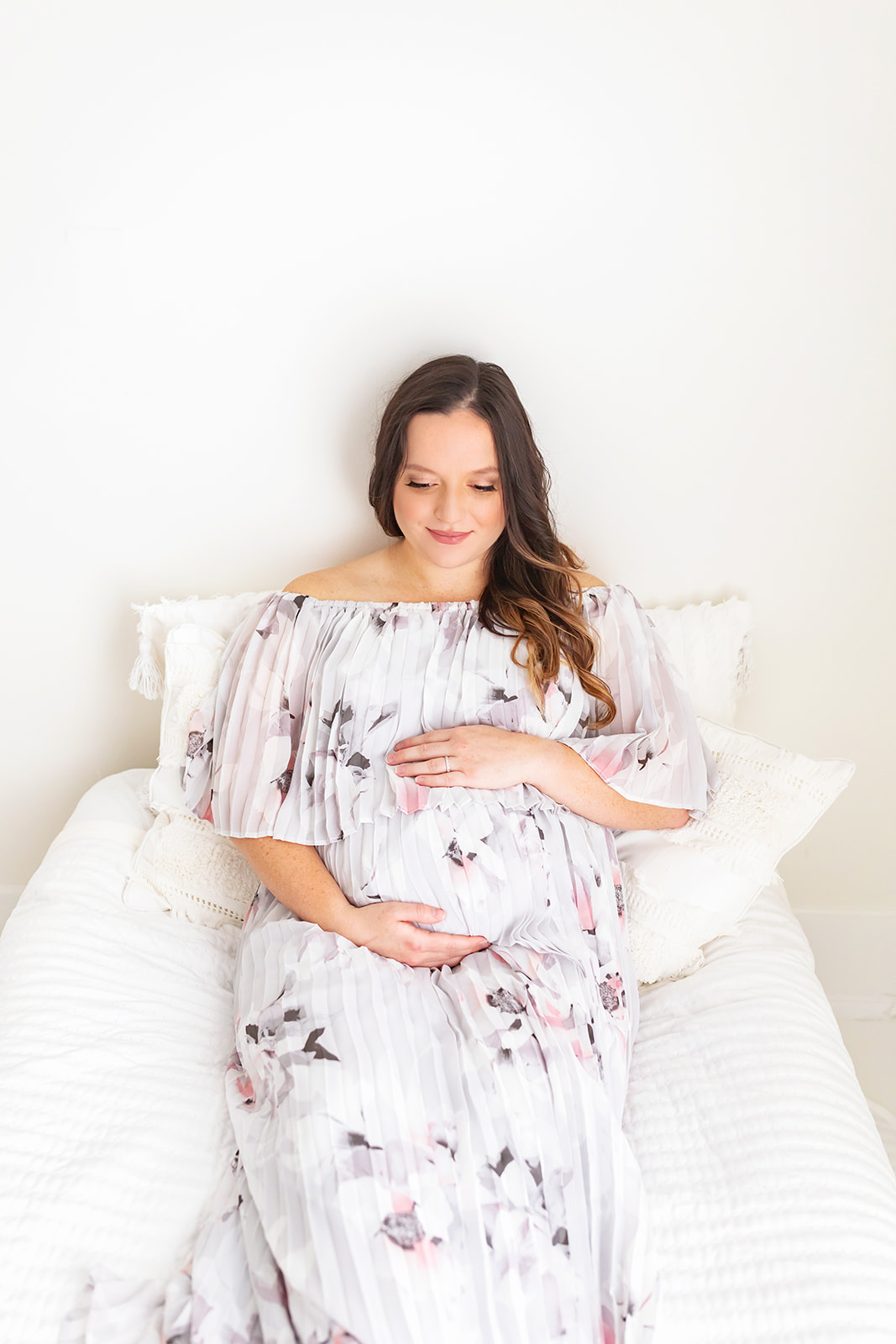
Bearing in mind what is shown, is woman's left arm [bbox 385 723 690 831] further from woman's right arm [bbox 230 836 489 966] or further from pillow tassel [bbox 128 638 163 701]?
pillow tassel [bbox 128 638 163 701]

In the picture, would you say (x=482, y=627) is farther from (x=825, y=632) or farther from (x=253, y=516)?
(x=825, y=632)

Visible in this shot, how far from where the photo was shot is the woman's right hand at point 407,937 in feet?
4.04

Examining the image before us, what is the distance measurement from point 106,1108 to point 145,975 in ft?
0.81

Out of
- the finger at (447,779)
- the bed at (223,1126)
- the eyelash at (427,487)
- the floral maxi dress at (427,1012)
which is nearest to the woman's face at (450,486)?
the eyelash at (427,487)

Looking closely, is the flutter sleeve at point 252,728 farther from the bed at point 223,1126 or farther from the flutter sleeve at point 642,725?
the flutter sleeve at point 642,725

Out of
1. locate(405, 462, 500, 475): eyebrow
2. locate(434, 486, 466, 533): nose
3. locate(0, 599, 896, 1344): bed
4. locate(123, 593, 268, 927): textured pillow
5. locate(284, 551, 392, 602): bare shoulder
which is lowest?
locate(0, 599, 896, 1344): bed

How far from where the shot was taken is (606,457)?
5.36ft

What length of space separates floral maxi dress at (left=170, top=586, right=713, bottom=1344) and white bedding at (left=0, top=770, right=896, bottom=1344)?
61 mm

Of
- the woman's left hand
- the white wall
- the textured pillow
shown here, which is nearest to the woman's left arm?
the woman's left hand

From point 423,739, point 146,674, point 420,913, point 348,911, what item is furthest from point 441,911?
point 146,674

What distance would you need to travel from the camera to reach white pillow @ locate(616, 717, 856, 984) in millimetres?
1408

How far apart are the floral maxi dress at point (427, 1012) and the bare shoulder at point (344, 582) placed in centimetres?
3

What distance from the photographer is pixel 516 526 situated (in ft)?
4.75

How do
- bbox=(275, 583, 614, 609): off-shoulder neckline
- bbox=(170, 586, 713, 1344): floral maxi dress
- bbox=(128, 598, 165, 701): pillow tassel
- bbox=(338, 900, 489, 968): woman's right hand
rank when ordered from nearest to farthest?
1. bbox=(170, 586, 713, 1344): floral maxi dress
2. bbox=(338, 900, 489, 968): woman's right hand
3. bbox=(275, 583, 614, 609): off-shoulder neckline
4. bbox=(128, 598, 165, 701): pillow tassel
